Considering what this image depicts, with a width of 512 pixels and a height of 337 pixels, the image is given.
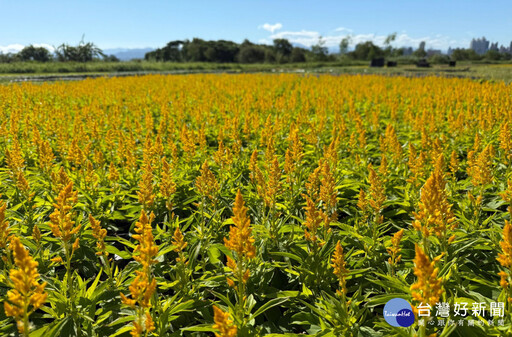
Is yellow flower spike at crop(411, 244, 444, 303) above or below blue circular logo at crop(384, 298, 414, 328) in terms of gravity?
above

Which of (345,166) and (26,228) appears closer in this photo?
(26,228)

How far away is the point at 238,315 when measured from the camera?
A: 2.49 meters

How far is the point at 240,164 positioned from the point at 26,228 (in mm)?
3388

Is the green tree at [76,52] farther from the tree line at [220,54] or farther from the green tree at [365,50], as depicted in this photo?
the green tree at [365,50]

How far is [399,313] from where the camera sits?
2482 millimetres

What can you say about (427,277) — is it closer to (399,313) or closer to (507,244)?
(507,244)

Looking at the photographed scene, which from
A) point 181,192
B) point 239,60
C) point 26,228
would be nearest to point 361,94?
point 181,192

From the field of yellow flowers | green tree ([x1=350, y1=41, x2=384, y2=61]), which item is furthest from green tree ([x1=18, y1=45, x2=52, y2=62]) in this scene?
the field of yellow flowers

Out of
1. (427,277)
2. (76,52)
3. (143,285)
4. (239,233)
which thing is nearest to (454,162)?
(427,277)

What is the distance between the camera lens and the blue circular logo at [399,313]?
2.42 metres

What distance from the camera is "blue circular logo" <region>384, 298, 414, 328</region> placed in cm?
242

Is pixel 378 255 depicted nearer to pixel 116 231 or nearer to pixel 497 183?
pixel 497 183

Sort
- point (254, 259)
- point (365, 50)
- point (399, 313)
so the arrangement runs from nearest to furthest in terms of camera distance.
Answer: point (399, 313), point (254, 259), point (365, 50)

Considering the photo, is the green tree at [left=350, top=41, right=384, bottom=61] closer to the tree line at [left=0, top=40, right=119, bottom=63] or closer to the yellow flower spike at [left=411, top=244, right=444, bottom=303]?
the tree line at [left=0, top=40, right=119, bottom=63]
